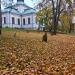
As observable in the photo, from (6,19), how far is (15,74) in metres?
73.7

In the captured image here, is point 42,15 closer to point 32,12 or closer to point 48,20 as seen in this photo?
point 48,20

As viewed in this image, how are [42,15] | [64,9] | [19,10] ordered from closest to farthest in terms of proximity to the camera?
[64,9] → [42,15] → [19,10]

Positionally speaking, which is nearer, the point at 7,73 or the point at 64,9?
the point at 7,73

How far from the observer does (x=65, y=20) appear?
57.8m

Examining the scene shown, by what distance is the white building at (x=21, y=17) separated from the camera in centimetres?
7956

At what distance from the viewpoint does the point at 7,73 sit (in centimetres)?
650

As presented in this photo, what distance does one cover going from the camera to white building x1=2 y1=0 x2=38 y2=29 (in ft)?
261

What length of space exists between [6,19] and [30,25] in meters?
8.51

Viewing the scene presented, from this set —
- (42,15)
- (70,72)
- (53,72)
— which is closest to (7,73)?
(53,72)

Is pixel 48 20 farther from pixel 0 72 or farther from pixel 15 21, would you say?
pixel 0 72

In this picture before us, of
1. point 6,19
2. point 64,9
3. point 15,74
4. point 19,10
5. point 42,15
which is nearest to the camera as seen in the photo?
point 15,74

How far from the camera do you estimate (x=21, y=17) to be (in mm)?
86000

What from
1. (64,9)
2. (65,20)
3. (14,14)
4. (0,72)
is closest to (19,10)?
(14,14)

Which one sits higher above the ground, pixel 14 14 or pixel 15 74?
pixel 14 14
